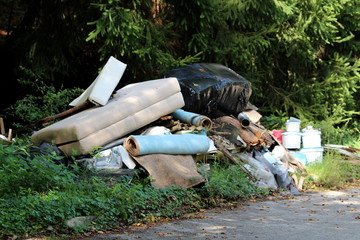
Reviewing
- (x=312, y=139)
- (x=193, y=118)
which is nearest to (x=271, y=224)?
(x=193, y=118)

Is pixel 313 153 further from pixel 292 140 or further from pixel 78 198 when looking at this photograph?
pixel 78 198

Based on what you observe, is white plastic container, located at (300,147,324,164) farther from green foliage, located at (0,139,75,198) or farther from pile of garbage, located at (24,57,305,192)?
green foliage, located at (0,139,75,198)

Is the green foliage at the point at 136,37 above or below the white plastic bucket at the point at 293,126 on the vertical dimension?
Result: above

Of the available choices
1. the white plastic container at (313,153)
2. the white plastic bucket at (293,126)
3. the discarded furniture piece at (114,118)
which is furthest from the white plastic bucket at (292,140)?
the discarded furniture piece at (114,118)

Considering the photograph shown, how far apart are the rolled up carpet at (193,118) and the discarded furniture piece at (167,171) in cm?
165

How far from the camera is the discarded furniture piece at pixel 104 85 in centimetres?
1016

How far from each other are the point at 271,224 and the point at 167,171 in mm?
2069

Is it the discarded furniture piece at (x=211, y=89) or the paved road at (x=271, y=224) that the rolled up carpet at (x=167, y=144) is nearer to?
the paved road at (x=271, y=224)

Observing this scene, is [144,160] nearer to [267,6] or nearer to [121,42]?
[121,42]

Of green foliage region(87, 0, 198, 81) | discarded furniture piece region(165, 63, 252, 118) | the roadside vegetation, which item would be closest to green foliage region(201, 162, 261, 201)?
the roadside vegetation

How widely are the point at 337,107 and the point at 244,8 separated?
502 centimetres

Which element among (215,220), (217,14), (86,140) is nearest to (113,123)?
(86,140)

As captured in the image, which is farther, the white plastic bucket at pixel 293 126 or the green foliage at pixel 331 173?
the white plastic bucket at pixel 293 126

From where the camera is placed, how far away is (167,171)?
28.2ft
